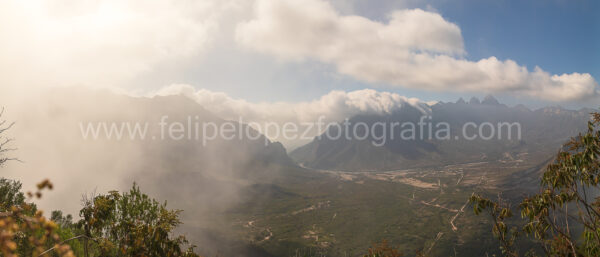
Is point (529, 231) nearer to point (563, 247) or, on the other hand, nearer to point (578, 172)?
point (563, 247)

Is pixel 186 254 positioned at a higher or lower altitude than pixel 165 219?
lower

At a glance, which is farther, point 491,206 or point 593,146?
point 491,206

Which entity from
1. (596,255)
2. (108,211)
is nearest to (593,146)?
(596,255)

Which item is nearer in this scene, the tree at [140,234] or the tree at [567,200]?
the tree at [567,200]

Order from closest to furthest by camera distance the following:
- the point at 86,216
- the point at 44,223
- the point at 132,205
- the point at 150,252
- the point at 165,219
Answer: the point at 44,223
the point at 150,252
the point at 165,219
the point at 86,216
the point at 132,205

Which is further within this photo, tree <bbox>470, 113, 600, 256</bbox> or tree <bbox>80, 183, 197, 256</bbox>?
tree <bbox>80, 183, 197, 256</bbox>

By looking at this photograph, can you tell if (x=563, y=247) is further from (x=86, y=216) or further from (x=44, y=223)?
(x=86, y=216)

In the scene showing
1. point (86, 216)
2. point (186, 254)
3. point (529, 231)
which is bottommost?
point (186, 254)

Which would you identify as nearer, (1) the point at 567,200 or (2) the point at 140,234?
(1) the point at 567,200

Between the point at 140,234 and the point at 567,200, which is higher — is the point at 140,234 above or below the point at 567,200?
below

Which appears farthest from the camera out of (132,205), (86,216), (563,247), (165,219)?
(132,205)
